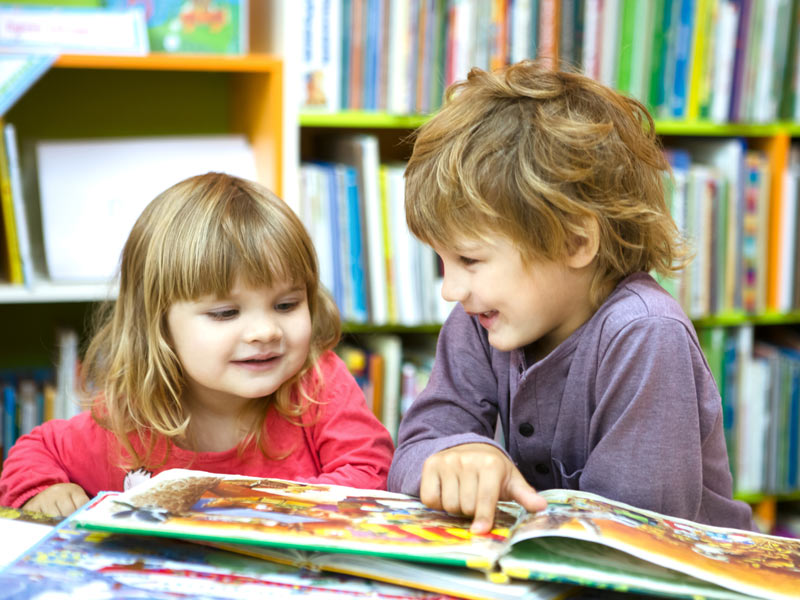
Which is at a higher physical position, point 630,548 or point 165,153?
point 165,153

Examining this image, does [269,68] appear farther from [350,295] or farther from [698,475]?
[698,475]

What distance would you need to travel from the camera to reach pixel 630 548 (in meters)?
0.57

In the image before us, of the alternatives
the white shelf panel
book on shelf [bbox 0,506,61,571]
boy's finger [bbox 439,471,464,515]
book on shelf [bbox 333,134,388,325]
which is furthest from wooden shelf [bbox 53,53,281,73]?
boy's finger [bbox 439,471,464,515]

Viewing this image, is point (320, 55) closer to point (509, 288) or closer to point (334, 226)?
point (334, 226)

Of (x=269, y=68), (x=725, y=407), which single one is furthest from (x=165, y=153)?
(x=725, y=407)

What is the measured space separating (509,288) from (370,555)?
0.32m

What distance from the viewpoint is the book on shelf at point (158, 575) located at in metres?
0.55

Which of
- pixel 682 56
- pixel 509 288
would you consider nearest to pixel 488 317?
pixel 509 288

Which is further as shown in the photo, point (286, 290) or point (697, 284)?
point (697, 284)

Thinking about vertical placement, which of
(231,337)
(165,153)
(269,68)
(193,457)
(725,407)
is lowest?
(725,407)

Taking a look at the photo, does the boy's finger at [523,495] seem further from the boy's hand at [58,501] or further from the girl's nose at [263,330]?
the boy's hand at [58,501]

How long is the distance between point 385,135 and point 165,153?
49 centimetres

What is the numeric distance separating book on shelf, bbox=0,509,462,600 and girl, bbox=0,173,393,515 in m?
0.28

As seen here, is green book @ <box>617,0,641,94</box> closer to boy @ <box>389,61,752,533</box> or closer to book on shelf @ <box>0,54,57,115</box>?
boy @ <box>389,61,752,533</box>
